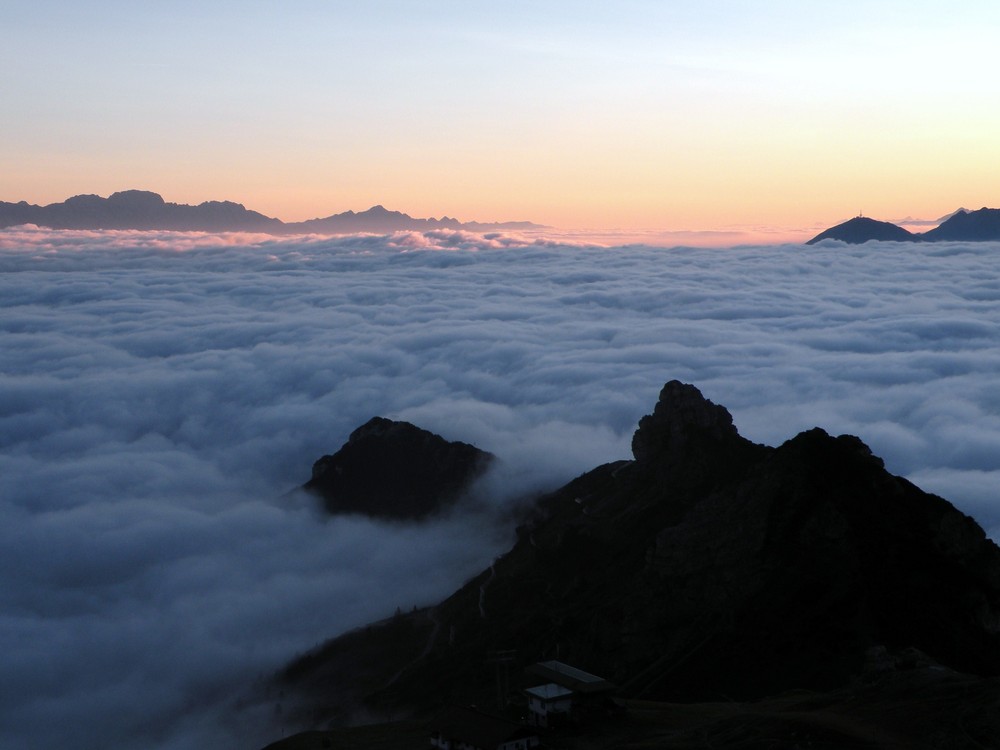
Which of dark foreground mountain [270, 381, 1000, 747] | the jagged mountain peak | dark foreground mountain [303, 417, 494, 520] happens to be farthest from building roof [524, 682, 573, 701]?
dark foreground mountain [303, 417, 494, 520]

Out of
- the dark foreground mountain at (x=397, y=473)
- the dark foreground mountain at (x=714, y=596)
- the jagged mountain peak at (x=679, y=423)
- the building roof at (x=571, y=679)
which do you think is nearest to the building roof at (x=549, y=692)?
the building roof at (x=571, y=679)

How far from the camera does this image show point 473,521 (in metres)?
154

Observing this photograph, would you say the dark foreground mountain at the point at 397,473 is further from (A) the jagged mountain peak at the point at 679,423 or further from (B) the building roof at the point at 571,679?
(B) the building roof at the point at 571,679

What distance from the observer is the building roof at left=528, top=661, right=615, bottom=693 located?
73.8 m

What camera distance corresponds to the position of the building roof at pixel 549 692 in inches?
2855

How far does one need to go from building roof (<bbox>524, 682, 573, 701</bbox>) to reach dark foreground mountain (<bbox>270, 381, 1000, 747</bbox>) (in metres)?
16.4

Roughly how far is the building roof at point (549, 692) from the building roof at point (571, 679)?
45cm

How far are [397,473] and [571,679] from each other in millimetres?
98427

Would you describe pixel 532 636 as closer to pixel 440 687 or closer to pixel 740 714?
pixel 440 687

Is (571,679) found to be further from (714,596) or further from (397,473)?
(397,473)

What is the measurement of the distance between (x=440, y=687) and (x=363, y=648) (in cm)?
2067

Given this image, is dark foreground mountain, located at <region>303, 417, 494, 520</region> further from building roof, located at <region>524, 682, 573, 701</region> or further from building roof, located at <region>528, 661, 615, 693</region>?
building roof, located at <region>524, 682, 573, 701</region>

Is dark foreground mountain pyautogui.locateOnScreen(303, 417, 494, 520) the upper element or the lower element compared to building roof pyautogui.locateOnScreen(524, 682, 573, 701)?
lower

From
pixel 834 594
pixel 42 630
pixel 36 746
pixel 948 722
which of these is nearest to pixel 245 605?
pixel 42 630
